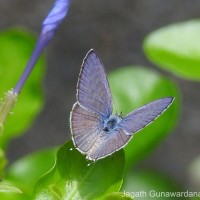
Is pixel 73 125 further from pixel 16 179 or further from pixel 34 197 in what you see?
pixel 16 179

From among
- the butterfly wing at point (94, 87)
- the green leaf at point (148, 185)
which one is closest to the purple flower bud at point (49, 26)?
the butterfly wing at point (94, 87)

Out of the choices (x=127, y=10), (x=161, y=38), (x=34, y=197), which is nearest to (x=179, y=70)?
(x=161, y=38)

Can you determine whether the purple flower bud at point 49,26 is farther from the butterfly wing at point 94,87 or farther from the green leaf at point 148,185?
the green leaf at point 148,185

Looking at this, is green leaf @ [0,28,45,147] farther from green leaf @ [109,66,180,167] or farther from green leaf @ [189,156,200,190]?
green leaf @ [189,156,200,190]

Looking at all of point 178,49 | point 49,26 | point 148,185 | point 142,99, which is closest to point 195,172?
point 148,185

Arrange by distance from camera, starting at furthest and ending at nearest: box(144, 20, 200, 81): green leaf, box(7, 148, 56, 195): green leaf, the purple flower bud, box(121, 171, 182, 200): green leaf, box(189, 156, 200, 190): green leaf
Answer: box(189, 156, 200, 190): green leaf < box(121, 171, 182, 200): green leaf < box(7, 148, 56, 195): green leaf < box(144, 20, 200, 81): green leaf < the purple flower bud

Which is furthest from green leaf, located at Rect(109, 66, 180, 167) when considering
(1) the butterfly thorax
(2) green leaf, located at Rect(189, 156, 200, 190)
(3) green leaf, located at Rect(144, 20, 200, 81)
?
(2) green leaf, located at Rect(189, 156, 200, 190)

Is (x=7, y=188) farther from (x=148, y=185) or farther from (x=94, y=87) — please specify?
(x=148, y=185)
